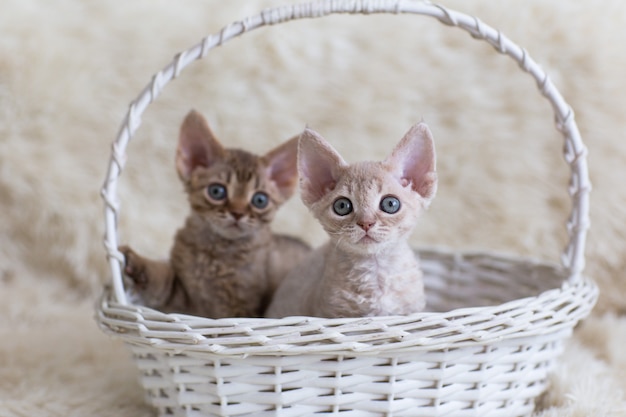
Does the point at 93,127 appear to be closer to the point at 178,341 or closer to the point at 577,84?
the point at 178,341

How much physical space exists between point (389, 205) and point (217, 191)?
1.20ft

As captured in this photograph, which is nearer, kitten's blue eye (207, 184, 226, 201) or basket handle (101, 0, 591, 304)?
basket handle (101, 0, 591, 304)

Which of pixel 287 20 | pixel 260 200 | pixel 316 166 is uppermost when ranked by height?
pixel 287 20

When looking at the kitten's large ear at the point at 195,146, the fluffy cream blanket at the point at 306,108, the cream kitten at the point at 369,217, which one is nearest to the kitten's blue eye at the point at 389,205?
the cream kitten at the point at 369,217

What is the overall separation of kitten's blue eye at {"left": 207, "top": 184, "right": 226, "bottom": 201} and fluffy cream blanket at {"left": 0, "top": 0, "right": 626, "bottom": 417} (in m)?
0.59

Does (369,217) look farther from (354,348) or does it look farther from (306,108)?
(306,108)

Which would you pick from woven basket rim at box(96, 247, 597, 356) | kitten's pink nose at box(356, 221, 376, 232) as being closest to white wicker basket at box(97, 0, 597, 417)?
woven basket rim at box(96, 247, 597, 356)

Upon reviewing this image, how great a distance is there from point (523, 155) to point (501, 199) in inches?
4.7

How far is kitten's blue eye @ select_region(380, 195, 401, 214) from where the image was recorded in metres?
1.01

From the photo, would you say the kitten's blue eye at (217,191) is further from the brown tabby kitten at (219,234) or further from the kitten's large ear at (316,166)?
the kitten's large ear at (316,166)

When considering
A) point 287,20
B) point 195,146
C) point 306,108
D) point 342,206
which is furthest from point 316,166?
point 306,108

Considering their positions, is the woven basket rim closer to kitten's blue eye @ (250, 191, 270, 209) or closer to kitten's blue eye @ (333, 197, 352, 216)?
kitten's blue eye @ (333, 197, 352, 216)

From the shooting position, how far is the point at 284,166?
1300mm

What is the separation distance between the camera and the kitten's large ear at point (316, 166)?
1040mm
